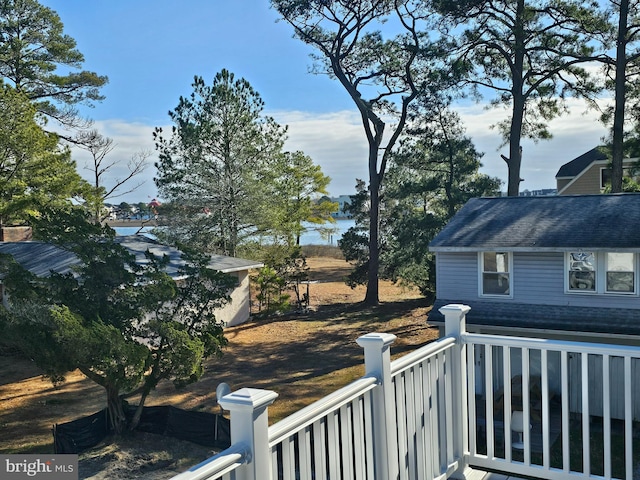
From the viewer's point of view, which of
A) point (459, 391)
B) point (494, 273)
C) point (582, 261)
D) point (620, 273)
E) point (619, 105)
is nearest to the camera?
point (459, 391)

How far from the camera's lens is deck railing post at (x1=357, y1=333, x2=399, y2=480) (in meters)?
2.45

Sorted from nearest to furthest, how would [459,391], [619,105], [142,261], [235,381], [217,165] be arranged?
[459,391]
[235,381]
[142,261]
[619,105]
[217,165]

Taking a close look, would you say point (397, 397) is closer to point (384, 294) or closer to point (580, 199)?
point (580, 199)

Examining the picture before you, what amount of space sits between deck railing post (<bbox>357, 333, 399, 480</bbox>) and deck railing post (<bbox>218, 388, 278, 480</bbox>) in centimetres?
89

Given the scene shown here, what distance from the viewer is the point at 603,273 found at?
1036cm

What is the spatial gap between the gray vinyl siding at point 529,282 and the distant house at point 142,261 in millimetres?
5682

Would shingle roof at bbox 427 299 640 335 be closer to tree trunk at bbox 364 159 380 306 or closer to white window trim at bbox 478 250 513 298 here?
white window trim at bbox 478 250 513 298

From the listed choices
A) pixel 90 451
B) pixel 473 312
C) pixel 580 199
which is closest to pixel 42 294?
pixel 90 451

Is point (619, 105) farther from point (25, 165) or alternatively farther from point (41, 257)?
point (25, 165)

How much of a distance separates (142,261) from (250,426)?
12.6 meters

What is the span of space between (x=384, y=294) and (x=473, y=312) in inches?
471

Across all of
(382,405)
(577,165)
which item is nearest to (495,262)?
(382,405)

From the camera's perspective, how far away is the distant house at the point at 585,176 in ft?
82.4

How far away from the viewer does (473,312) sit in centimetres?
1116
